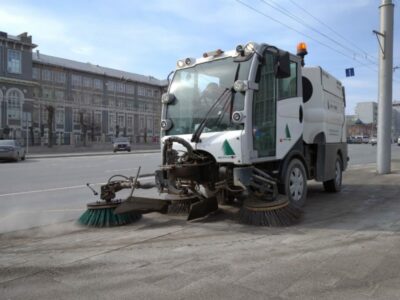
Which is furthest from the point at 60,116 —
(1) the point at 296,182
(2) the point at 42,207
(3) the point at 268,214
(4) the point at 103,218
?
(3) the point at 268,214

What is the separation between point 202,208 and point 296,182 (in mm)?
2040

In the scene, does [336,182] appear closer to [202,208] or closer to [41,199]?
[202,208]

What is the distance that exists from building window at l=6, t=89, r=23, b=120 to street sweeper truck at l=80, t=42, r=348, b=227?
73.2 m

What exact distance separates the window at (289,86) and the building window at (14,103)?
73.8m


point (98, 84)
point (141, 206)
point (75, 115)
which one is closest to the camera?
point (141, 206)

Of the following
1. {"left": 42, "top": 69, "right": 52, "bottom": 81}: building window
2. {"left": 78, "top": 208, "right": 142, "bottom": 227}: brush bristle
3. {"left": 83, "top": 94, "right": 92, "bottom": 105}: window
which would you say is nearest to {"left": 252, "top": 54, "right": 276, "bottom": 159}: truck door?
{"left": 78, "top": 208, "right": 142, "bottom": 227}: brush bristle

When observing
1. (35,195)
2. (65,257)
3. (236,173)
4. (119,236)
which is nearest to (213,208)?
(236,173)

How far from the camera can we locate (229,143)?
6.41m

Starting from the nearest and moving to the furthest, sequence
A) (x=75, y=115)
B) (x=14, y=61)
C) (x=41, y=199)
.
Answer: (x=41, y=199) → (x=14, y=61) → (x=75, y=115)

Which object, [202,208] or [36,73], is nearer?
[202,208]

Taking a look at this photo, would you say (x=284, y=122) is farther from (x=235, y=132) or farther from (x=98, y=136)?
(x=98, y=136)

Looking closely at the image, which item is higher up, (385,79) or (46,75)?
(46,75)

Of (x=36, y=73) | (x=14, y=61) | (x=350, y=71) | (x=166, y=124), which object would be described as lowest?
(x=166, y=124)

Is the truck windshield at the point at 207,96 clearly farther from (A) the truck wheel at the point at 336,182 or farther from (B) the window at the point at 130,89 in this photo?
(B) the window at the point at 130,89
